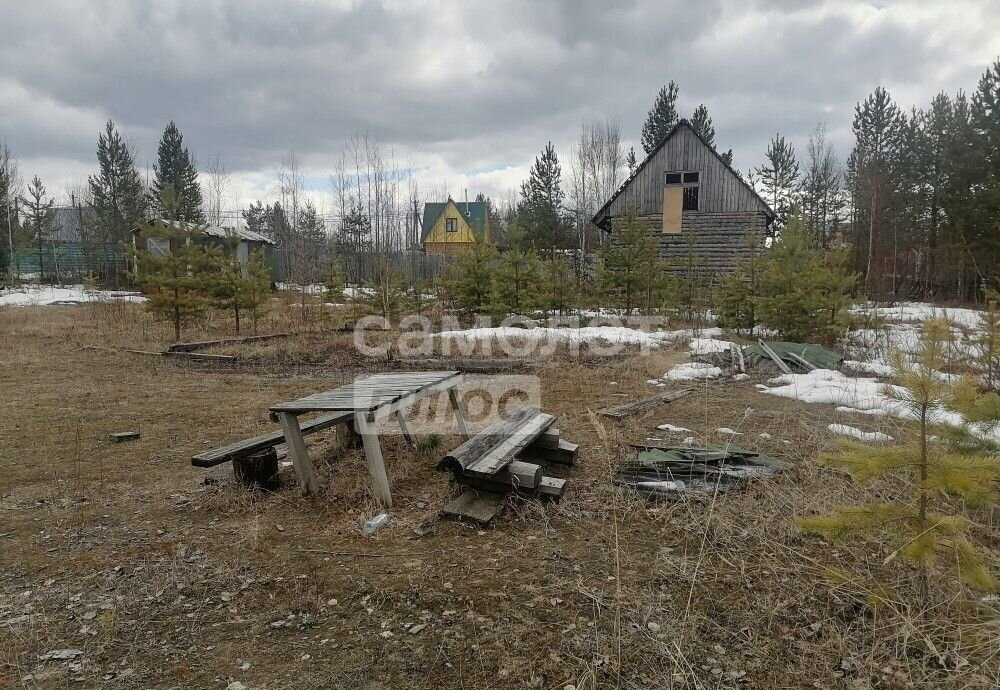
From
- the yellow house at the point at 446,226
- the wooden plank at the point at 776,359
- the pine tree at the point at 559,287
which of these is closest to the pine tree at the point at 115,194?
the yellow house at the point at 446,226

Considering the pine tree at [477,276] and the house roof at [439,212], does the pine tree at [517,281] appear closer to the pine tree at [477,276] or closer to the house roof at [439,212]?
the pine tree at [477,276]

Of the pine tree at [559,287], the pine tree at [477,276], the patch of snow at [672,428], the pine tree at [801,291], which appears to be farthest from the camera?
the pine tree at [559,287]

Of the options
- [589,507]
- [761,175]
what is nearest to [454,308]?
[589,507]

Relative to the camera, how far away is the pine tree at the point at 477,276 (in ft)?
51.5

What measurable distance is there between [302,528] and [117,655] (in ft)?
Answer: 4.39

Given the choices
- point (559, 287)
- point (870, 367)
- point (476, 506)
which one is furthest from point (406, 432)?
point (559, 287)

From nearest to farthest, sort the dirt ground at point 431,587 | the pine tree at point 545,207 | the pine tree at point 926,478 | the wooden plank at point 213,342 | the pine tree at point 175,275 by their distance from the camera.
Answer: the pine tree at point 926,478
the dirt ground at point 431,587
the wooden plank at point 213,342
the pine tree at point 175,275
the pine tree at point 545,207

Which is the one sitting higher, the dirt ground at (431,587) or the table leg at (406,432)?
the table leg at (406,432)

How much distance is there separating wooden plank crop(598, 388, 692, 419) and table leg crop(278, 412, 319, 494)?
346 cm

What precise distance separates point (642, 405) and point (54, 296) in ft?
98.6

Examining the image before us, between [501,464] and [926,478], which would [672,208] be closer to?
[501,464]

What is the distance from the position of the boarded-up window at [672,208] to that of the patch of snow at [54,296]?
20.4 meters

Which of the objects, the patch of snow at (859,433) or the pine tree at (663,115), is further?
the pine tree at (663,115)

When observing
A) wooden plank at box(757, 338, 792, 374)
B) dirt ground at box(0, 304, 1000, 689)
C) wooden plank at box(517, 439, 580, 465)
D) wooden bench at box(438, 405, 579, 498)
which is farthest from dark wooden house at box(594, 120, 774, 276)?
wooden bench at box(438, 405, 579, 498)
